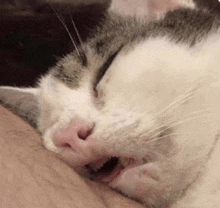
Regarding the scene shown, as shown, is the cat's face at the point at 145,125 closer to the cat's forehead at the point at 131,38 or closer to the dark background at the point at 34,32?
the cat's forehead at the point at 131,38

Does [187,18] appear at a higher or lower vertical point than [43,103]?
higher

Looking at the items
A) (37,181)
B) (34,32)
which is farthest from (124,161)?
(34,32)

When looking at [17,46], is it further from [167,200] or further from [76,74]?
[167,200]

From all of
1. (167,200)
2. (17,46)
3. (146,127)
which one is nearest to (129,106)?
(146,127)

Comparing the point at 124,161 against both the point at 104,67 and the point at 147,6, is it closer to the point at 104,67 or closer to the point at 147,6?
the point at 104,67

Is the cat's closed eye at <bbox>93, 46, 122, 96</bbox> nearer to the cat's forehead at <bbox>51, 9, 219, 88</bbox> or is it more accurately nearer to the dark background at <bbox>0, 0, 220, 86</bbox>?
the cat's forehead at <bbox>51, 9, 219, 88</bbox>

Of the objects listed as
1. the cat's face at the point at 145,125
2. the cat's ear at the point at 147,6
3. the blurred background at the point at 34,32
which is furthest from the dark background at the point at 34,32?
the cat's face at the point at 145,125
